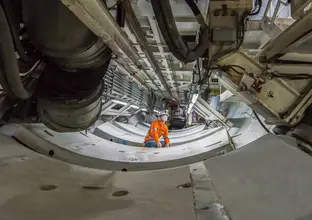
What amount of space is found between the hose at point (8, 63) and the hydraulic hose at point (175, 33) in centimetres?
50

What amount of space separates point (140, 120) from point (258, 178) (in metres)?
6.23

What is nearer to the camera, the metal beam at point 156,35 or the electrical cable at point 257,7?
the electrical cable at point 257,7

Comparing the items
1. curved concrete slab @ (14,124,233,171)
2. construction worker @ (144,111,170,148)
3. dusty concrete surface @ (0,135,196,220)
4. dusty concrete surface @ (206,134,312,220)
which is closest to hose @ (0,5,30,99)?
dusty concrete surface @ (0,135,196,220)

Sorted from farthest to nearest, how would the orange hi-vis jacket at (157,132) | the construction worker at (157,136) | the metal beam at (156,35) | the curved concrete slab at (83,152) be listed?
1. the orange hi-vis jacket at (157,132)
2. the construction worker at (157,136)
3. the metal beam at (156,35)
4. the curved concrete slab at (83,152)

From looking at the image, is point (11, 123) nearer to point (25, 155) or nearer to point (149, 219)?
point (25, 155)

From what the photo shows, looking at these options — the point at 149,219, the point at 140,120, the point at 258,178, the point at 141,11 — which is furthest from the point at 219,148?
the point at 140,120

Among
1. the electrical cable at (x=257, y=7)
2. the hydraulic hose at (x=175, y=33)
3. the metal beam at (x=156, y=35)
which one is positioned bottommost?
the hydraulic hose at (x=175, y=33)

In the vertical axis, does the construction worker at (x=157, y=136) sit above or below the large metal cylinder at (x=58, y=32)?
below

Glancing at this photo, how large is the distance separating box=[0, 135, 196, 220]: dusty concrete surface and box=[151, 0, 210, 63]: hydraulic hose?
0.54m

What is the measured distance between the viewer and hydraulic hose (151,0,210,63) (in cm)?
121

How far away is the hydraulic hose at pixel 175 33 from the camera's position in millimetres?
1210

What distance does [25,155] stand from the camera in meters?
1.63

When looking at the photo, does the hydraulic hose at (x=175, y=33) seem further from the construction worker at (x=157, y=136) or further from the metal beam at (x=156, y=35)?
the construction worker at (x=157, y=136)

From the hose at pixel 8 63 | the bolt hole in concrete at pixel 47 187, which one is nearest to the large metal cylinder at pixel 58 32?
the hose at pixel 8 63
